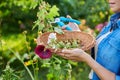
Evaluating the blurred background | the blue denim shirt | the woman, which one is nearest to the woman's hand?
the woman

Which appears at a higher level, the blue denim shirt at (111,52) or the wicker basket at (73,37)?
the wicker basket at (73,37)

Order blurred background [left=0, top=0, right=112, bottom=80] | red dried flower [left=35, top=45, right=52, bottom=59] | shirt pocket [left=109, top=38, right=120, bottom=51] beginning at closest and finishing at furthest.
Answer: shirt pocket [left=109, top=38, right=120, bottom=51] → red dried flower [left=35, top=45, right=52, bottom=59] → blurred background [left=0, top=0, right=112, bottom=80]

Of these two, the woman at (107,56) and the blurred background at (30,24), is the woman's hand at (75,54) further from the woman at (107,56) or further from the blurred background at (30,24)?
the blurred background at (30,24)

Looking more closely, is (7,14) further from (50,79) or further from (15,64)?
(50,79)

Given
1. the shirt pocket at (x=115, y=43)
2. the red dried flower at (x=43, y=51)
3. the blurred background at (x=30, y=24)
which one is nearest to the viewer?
the shirt pocket at (x=115, y=43)

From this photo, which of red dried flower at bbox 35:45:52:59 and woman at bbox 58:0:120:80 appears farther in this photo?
red dried flower at bbox 35:45:52:59

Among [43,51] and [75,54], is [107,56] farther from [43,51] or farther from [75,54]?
[43,51]

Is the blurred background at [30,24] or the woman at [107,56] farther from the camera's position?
the blurred background at [30,24]

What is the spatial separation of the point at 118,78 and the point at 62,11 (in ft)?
10.3

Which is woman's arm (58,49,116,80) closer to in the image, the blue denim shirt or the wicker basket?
the blue denim shirt

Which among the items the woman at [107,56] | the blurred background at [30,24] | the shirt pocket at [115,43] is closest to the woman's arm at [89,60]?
the woman at [107,56]

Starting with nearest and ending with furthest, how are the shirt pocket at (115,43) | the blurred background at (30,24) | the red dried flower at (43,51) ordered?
the shirt pocket at (115,43), the red dried flower at (43,51), the blurred background at (30,24)

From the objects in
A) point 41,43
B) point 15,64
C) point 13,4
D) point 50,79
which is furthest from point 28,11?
point 41,43

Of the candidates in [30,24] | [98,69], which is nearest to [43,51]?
[98,69]
